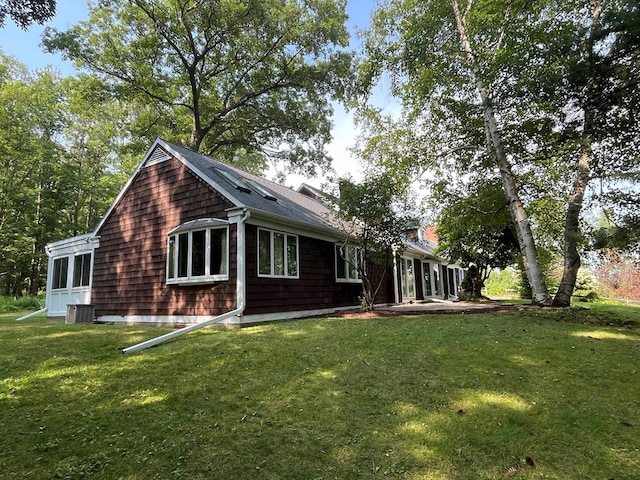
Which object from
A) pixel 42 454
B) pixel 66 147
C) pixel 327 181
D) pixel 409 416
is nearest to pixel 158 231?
pixel 327 181

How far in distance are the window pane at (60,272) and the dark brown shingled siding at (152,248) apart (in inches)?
103

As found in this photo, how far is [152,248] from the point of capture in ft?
36.2

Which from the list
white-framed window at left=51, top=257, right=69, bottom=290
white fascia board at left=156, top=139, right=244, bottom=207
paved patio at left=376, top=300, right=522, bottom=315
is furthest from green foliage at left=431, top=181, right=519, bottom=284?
white-framed window at left=51, top=257, right=69, bottom=290

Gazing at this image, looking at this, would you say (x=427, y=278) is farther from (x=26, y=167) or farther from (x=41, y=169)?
(x=26, y=167)

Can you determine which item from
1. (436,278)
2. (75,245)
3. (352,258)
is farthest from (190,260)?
(436,278)

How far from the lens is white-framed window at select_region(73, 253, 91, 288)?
43.0 ft

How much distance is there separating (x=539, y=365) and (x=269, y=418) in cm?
363

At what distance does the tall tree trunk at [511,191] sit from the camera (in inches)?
399

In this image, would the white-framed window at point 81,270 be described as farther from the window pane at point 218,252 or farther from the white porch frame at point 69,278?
the window pane at point 218,252

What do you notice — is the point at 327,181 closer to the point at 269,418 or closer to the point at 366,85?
the point at 366,85

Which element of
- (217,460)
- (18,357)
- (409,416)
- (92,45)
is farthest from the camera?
(92,45)

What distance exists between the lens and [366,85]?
13.7 metres

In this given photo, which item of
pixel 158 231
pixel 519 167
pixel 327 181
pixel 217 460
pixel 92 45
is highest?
pixel 92 45

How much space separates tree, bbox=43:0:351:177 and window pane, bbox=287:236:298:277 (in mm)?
12376
